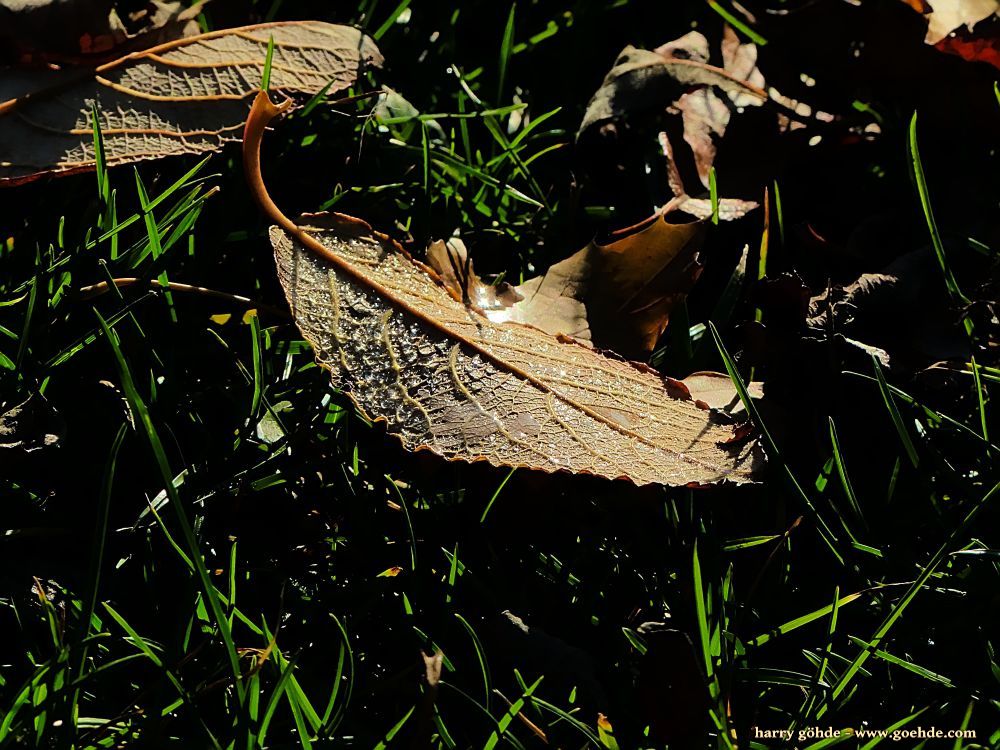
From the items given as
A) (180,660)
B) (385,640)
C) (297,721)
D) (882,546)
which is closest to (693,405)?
(882,546)

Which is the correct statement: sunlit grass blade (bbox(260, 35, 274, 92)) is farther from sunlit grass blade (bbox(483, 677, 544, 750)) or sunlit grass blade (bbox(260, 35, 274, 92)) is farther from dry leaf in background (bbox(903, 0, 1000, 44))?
dry leaf in background (bbox(903, 0, 1000, 44))

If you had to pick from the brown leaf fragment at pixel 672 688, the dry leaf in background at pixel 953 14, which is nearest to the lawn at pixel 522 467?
the brown leaf fragment at pixel 672 688

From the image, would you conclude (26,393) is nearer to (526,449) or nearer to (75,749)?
(75,749)

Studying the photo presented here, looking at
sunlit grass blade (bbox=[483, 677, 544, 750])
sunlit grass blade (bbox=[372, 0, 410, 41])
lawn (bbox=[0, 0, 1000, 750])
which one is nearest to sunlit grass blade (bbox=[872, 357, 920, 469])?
lawn (bbox=[0, 0, 1000, 750])

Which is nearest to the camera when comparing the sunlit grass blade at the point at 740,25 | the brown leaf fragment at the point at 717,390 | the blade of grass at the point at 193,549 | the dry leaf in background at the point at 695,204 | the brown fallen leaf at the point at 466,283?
the blade of grass at the point at 193,549

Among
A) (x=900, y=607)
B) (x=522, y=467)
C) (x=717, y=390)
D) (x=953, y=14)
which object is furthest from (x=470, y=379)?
(x=953, y=14)

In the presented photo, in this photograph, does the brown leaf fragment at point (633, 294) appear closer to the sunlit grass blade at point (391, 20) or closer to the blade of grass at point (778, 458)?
the blade of grass at point (778, 458)

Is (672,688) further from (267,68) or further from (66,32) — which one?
(66,32)
